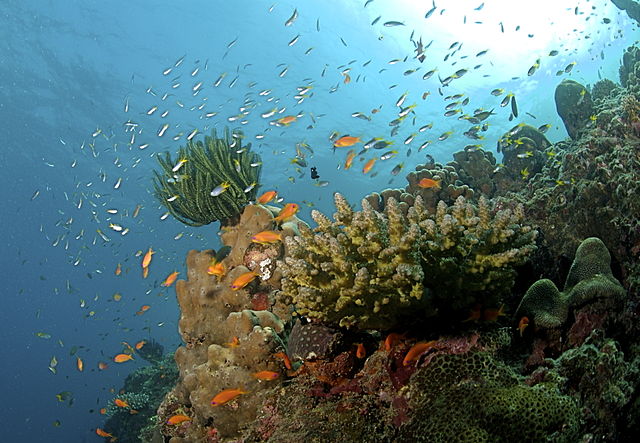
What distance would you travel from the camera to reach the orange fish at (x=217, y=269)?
19.7 ft

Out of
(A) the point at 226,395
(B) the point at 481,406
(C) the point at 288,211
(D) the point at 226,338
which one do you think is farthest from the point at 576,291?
(D) the point at 226,338

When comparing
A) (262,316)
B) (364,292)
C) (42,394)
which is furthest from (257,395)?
(42,394)

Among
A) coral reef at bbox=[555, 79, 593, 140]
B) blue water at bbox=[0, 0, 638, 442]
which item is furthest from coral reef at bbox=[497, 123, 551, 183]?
blue water at bbox=[0, 0, 638, 442]

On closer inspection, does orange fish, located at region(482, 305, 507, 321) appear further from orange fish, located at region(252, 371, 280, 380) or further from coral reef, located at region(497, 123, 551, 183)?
coral reef, located at region(497, 123, 551, 183)

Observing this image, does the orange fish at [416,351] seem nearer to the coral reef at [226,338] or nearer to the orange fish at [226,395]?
the coral reef at [226,338]

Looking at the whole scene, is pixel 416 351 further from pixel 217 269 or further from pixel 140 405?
pixel 140 405

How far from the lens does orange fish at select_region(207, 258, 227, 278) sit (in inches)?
236

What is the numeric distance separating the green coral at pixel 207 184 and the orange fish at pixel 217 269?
1195 mm

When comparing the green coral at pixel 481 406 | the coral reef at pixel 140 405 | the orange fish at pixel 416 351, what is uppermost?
the coral reef at pixel 140 405

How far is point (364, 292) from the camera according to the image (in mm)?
3055

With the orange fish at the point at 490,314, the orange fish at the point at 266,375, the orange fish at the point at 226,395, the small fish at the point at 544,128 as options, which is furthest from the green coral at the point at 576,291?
the small fish at the point at 544,128

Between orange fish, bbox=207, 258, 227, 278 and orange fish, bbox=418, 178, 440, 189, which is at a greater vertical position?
orange fish, bbox=207, 258, 227, 278

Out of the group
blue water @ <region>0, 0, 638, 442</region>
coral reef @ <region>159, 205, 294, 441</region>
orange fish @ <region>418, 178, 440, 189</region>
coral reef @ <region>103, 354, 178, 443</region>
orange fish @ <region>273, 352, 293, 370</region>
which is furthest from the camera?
blue water @ <region>0, 0, 638, 442</region>

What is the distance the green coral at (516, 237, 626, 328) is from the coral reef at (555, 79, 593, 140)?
33.9 ft
